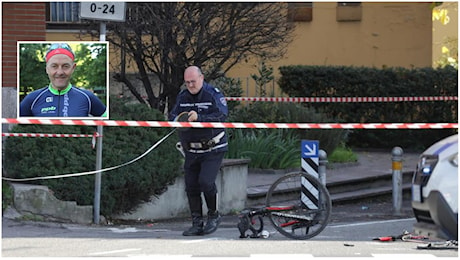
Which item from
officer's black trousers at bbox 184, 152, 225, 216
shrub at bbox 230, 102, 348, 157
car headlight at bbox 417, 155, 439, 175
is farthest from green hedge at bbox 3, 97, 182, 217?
car headlight at bbox 417, 155, 439, 175

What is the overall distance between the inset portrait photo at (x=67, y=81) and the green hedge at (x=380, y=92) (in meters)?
9.97

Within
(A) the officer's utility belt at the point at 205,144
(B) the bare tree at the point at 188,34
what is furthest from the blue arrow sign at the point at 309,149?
(B) the bare tree at the point at 188,34

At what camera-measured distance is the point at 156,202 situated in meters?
11.4

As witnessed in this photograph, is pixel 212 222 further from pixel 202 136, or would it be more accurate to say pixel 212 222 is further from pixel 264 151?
pixel 264 151

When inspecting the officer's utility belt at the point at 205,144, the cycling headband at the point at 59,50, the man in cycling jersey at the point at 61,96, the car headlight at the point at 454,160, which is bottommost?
the officer's utility belt at the point at 205,144

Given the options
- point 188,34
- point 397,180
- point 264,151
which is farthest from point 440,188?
point 264,151

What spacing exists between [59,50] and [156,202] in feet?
7.36

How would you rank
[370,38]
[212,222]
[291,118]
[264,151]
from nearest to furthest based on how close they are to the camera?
[212,222] → [264,151] → [291,118] → [370,38]

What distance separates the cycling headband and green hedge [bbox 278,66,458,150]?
33.0 feet

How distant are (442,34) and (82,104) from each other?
14.3 meters

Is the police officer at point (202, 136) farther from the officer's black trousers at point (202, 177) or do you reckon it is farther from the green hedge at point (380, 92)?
the green hedge at point (380, 92)

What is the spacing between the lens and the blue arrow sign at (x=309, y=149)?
33.7 ft

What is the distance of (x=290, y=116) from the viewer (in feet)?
55.2

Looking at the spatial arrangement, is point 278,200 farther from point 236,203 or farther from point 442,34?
point 442,34
